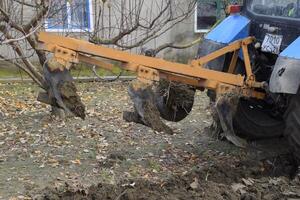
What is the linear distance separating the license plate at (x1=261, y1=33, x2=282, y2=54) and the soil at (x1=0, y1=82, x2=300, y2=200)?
3.55ft

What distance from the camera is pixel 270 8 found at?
5371mm

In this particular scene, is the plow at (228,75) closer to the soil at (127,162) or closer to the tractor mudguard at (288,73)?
the tractor mudguard at (288,73)

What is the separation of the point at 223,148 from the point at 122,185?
180cm

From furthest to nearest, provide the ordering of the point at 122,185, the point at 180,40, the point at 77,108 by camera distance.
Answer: the point at 180,40, the point at 77,108, the point at 122,185

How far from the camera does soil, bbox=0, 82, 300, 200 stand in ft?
14.3

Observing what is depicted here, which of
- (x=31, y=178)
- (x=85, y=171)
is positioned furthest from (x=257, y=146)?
(x=31, y=178)

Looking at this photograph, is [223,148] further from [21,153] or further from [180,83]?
[21,153]

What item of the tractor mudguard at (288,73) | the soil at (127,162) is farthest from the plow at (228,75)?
the soil at (127,162)

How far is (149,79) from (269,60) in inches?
53.0

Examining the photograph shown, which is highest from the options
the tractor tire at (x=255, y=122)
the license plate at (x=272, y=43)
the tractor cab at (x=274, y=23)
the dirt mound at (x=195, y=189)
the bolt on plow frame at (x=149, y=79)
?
the tractor cab at (x=274, y=23)

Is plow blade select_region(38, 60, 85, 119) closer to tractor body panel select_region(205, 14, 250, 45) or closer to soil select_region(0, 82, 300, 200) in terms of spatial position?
soil select_region(0, 82, 300, 200)

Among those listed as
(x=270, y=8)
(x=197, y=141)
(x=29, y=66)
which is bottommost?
(x=197, y=141)

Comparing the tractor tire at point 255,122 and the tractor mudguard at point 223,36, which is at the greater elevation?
the tractor mudguard at point 223,36

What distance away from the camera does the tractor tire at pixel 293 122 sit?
450 cm
